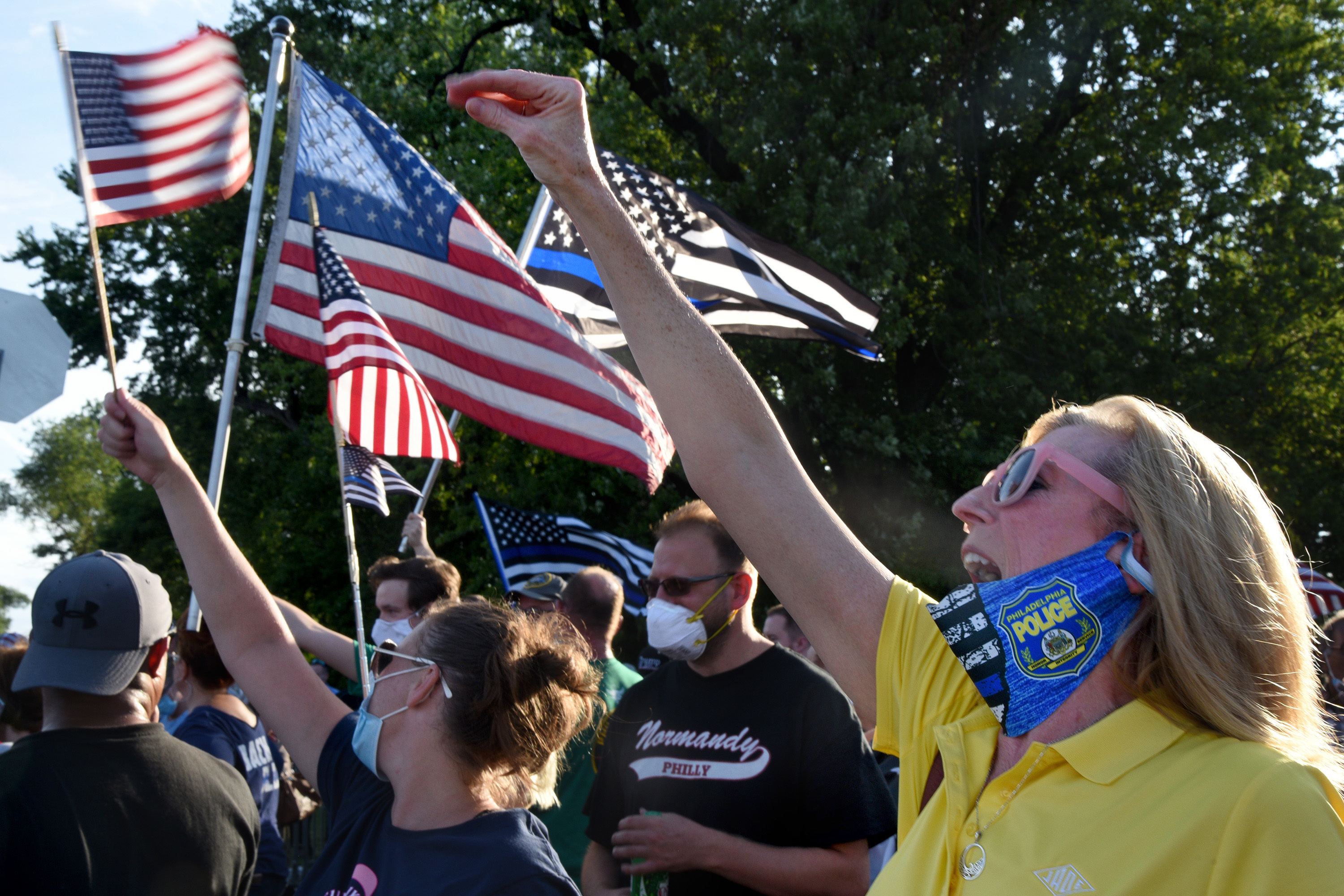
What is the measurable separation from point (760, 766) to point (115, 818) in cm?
176

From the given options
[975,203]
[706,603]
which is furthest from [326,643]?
[975,203]

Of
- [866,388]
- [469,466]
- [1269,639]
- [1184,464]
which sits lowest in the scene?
[469,466]

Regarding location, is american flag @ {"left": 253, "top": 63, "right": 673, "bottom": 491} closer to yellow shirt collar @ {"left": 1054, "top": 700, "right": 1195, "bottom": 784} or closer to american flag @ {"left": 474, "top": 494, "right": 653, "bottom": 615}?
american flag @ {"left": 474, "top": 494, "right": 653, "bottom": 615}

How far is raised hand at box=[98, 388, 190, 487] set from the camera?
2.75m

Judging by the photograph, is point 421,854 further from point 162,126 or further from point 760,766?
point 162,126

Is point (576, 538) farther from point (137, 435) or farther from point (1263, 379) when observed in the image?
point (1263, 379)

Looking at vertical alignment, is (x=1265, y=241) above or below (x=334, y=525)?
above

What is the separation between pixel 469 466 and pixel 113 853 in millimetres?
15606

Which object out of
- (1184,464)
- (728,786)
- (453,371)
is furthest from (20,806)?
(453,371)

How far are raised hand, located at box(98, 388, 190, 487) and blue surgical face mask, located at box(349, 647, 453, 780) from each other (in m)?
0.79

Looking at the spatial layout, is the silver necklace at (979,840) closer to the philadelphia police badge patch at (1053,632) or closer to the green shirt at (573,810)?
the philadelphia police badge patch at (1053,632)

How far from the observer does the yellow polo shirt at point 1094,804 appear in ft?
4.62

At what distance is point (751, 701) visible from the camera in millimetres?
3385

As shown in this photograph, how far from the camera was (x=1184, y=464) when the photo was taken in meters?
1.76
